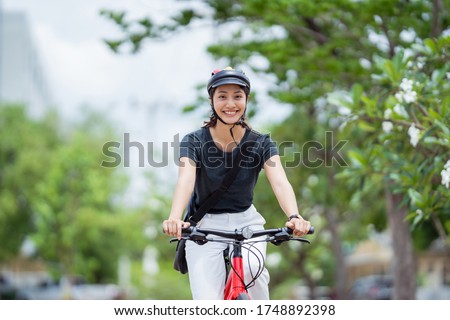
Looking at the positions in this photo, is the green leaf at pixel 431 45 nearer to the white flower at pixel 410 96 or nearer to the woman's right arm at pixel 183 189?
the white flower at pixel 410 96

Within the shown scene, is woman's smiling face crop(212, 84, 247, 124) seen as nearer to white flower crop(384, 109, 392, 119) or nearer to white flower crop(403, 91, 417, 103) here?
white flower crop(403, 91, 417, 103)

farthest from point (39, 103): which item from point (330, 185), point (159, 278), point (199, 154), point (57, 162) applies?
point (199, 154)

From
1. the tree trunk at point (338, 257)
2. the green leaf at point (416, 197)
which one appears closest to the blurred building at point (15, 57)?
the tree trunk at point (338, 257)

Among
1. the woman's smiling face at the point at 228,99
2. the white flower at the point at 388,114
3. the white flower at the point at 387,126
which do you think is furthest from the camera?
the white flower at the point at 387,126

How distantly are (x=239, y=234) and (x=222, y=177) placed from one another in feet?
1.30

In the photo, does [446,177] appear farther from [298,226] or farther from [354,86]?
[298,226]

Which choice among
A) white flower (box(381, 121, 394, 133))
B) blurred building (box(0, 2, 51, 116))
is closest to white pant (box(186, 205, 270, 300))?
white flower (box(381, 121, 394, 133))

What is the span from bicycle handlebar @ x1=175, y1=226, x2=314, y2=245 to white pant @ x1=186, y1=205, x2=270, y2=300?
0.15 metres

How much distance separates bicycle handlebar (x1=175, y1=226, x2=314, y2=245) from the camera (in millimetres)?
3838

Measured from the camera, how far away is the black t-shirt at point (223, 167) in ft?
13.7

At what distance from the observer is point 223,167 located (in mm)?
4176

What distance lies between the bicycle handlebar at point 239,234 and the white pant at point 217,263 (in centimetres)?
15

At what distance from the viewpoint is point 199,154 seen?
4.19 meters

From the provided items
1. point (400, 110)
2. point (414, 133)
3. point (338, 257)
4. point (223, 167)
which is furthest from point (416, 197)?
point (338, 257)
